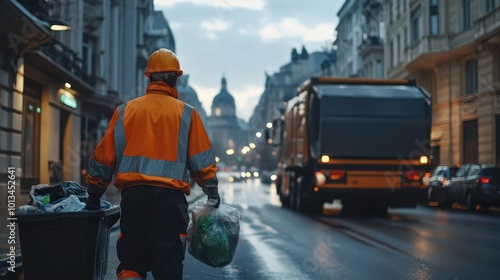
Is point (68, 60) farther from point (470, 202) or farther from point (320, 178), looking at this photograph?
point (470, 202)

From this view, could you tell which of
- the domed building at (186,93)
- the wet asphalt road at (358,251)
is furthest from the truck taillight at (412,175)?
the domed building at (186,93)

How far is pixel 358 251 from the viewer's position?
Result: 970cm

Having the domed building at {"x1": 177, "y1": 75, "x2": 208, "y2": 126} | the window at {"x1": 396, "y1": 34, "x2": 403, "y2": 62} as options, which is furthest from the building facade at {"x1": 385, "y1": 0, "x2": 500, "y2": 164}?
the domed building at {"x1": 177, "y1": 75, "x2": 208, "y2": 126}

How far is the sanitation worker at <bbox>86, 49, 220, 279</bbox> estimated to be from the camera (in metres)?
4.42

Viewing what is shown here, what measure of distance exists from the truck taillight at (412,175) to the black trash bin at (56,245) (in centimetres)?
1250

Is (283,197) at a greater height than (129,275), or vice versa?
(129,275)

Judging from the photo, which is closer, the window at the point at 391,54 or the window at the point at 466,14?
the window at the point at 466,14

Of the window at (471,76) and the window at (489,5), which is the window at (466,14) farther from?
the window at (489,5)

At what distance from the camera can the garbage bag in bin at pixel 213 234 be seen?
15.6ft

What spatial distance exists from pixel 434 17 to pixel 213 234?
32.6 metres

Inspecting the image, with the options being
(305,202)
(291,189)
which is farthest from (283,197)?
(305,202)

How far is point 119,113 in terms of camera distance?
15.2ft

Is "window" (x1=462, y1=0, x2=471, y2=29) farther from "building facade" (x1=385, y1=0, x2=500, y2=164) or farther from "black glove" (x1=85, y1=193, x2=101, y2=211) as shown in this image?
"black glove" (x1=85, y1=193, x2=101, y2=211)

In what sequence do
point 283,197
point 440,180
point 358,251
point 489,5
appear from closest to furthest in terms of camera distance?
1. point 358,251
2. point 283,197
3. point 440,180
4. point 489,5
